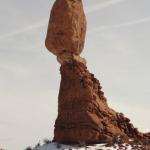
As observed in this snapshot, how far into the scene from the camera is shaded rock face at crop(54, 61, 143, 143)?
1924 inches

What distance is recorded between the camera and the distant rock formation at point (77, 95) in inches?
1930

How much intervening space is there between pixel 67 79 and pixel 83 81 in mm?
1580

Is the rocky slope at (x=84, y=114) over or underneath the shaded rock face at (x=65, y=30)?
underneath

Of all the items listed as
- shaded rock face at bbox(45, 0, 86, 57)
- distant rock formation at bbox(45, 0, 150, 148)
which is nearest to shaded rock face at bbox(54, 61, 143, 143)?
distant rock formation at bbox(45, 0, 150, 148)

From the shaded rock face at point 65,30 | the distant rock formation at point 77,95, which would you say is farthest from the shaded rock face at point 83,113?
the shaded rock face at point 65,30

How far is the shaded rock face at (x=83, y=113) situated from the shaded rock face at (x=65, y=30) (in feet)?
4.32

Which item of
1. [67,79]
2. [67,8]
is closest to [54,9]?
[67,8]

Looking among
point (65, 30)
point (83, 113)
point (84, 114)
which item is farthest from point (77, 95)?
point (65, 30)

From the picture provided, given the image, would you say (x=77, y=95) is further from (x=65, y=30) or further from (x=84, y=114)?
(x=65, y=30)

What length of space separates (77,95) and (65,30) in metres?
5.25

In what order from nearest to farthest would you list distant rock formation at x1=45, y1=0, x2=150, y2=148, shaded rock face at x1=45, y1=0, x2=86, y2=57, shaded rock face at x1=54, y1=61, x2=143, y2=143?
1. shaded rock face at x1=54, y1=61, x2=143, y2=143
2. distant rock formation at x1=45, y1=0, x2=150, y2=148
3. shaded rock face at x1=45, y1=0, x2=86, y2=57

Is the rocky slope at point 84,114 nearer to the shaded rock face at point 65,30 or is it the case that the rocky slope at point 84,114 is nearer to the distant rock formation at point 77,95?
the distant rock formation at point 77,95

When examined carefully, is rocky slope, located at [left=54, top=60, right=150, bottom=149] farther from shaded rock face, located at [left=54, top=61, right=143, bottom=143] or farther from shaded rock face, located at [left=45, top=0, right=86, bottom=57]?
shaded rock face, located at [left=45, top=0, right=86, bottom=57]

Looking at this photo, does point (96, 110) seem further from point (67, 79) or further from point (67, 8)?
point (67, 8)
